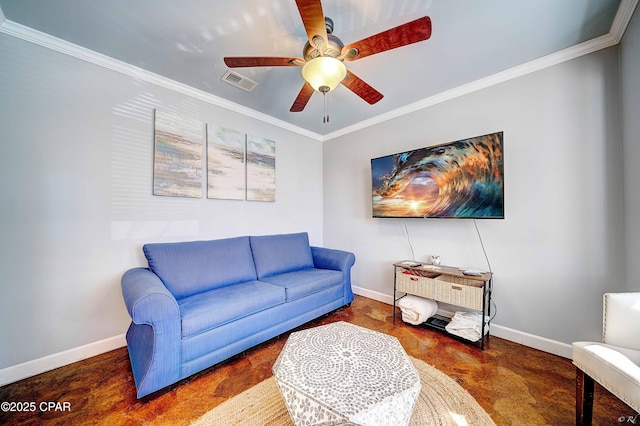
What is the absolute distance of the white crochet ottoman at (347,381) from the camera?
0.94 metres

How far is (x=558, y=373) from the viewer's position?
1.72 m

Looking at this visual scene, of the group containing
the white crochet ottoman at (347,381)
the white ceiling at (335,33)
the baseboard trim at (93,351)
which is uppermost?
the white ceiling at (335,33)

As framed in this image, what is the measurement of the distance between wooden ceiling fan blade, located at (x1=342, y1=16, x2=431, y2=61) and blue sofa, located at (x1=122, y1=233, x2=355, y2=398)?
199cm

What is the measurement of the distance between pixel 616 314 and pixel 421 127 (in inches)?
88.4

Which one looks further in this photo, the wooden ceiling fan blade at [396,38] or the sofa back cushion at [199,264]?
the sofa back cushion at [199,264]

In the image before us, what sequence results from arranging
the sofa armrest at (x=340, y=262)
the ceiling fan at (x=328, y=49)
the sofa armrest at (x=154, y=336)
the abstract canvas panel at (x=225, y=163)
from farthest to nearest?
the sofa armrest at (x=340, y=262) < the abstract canvas panel at (x=225, y=163) < the sofa armrest at (x=154, y=336) < the ceiling fan at (x=328, y=49)

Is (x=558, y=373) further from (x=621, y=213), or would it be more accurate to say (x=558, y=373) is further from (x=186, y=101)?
(x=186, y=101)

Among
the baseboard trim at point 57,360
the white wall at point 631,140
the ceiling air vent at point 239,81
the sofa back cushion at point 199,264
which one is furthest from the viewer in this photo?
the ceiling air vent at point 239,81

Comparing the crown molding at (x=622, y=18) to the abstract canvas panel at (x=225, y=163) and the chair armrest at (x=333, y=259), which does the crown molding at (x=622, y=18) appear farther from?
the abstract canvas panel at (x=225, y=163)

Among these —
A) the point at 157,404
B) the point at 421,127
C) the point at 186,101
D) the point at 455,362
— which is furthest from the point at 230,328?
the point at 421,127

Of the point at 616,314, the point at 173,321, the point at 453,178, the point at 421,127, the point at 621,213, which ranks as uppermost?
the point at 421,127

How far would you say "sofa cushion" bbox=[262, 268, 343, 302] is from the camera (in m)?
2.30

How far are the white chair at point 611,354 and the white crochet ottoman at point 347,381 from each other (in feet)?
2.64

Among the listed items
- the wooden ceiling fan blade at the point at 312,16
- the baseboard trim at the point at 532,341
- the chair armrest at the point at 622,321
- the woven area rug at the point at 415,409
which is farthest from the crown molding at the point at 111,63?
the baseboard trim at the point at 532,341
